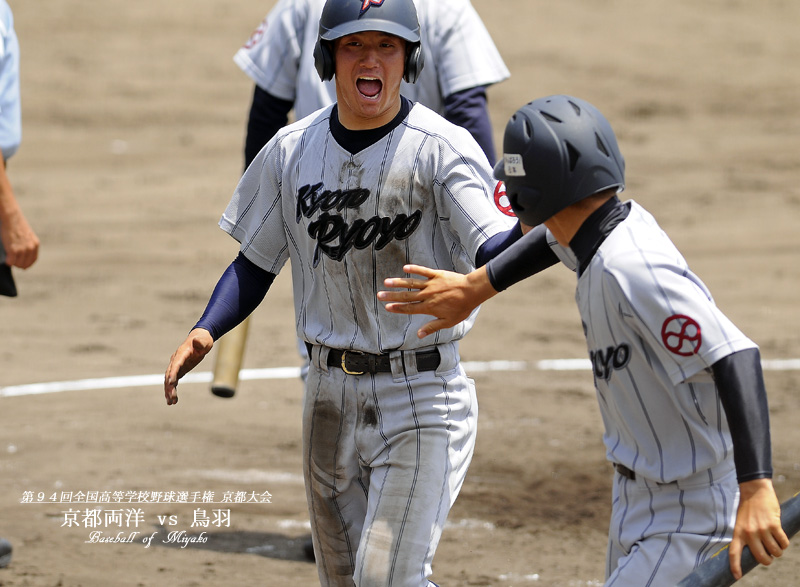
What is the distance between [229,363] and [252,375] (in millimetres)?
2068

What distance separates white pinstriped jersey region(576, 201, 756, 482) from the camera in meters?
2.88

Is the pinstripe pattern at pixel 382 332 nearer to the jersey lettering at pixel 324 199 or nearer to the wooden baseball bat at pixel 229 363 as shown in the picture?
the jersey lettering at pixel 324 199

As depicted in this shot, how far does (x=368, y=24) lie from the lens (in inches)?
142

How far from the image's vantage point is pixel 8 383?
7797mm

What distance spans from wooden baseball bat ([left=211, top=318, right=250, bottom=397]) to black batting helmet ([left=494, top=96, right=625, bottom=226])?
289 cm

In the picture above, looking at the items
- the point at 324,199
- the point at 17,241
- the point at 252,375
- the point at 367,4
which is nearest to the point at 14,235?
the point at 17,241

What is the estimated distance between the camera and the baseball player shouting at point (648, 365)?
2.81m

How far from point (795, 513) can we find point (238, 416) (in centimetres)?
472

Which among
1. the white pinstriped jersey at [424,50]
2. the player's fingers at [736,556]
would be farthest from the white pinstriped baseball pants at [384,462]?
the white pinstriped jersey at [424,50]

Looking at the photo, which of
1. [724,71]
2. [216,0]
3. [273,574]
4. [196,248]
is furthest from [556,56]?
[273,574]

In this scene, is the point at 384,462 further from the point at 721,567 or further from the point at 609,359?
the point at 721,567

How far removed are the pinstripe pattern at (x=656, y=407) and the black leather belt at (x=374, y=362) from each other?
71 cm

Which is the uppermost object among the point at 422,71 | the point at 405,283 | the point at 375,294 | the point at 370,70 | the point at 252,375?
the point at 370,70

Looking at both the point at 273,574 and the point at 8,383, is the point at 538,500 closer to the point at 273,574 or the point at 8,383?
the point at 273,574
